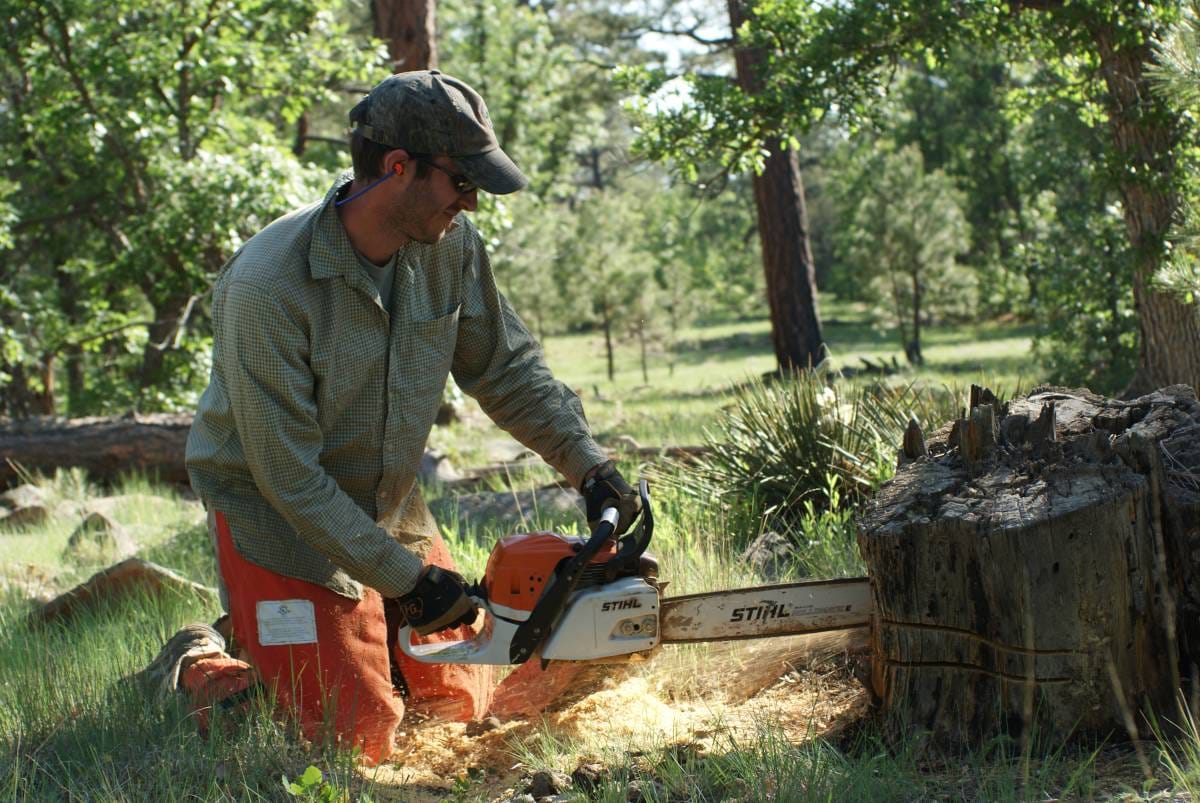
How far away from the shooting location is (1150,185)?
7.48m

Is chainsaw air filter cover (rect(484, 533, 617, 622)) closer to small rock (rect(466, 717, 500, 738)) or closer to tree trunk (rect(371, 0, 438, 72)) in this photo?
small rock (rect(466, 717, 500, 738))

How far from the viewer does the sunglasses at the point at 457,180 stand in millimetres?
3207

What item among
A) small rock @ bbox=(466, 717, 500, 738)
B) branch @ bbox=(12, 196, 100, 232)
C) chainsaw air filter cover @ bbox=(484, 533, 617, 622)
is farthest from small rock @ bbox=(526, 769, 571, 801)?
branch @ bbox=(12, 196, 100, 232)

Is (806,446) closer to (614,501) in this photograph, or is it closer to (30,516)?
(614,501)

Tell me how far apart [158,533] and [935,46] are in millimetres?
6206

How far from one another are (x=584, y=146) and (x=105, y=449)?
1430 cm

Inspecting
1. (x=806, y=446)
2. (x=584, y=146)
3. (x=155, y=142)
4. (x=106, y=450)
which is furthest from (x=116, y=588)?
(x=584, y=146)

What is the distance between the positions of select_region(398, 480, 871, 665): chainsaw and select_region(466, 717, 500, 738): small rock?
513 millimetres

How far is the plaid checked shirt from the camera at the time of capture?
320 cm

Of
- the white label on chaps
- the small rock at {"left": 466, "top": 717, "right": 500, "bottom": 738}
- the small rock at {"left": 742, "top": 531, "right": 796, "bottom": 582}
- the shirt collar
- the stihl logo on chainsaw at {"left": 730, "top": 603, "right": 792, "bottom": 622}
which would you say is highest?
the shirt collar

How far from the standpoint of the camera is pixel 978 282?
29562mm

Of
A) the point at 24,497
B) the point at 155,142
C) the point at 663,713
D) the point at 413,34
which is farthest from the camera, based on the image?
the point at 155,142

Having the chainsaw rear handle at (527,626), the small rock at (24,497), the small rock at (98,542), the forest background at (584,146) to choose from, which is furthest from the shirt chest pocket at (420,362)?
the small rock at (24,497)

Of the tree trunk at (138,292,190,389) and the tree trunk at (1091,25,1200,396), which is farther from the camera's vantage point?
the tree trunk at (138,292,190,389)
